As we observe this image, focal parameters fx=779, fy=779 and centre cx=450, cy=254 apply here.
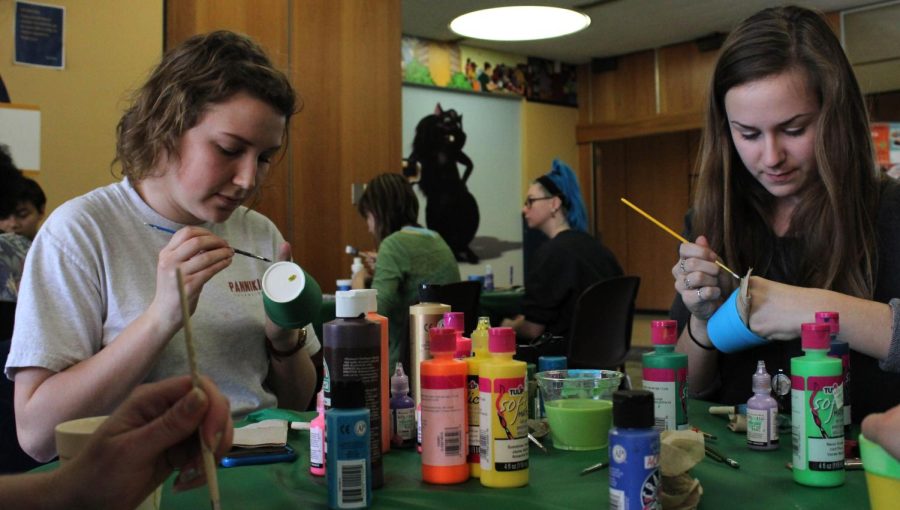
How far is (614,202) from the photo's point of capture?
30.8ft

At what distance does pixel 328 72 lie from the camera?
15.2 ft

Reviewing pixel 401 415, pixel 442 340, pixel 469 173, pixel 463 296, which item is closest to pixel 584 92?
pixel 469 173

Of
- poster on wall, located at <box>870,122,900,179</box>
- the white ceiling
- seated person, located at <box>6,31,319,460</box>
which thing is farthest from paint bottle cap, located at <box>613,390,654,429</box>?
poster on wall, located at <box>870,122,900,179</box>

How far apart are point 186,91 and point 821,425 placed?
45.6 inches

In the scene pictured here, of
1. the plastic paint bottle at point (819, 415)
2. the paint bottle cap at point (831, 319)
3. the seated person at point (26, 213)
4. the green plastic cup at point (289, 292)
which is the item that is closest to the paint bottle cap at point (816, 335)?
the plastic paint bottle at point (819, 415)

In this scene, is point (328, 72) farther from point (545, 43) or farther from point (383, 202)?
point (545, 43)

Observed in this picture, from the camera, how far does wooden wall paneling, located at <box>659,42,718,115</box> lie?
7449 mm

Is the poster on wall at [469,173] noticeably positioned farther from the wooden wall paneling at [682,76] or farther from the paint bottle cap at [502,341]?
the paint bottle cap at [502,341]

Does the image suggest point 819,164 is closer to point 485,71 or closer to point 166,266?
point 166,266

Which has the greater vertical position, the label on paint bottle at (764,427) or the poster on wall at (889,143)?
the poster on wall at (889,143)

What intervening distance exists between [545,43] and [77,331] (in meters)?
6.75

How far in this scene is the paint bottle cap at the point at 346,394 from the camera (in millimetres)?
938

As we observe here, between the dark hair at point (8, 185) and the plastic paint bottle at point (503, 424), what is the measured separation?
275 centimetres

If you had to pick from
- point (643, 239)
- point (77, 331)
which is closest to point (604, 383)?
point (77, 331)
